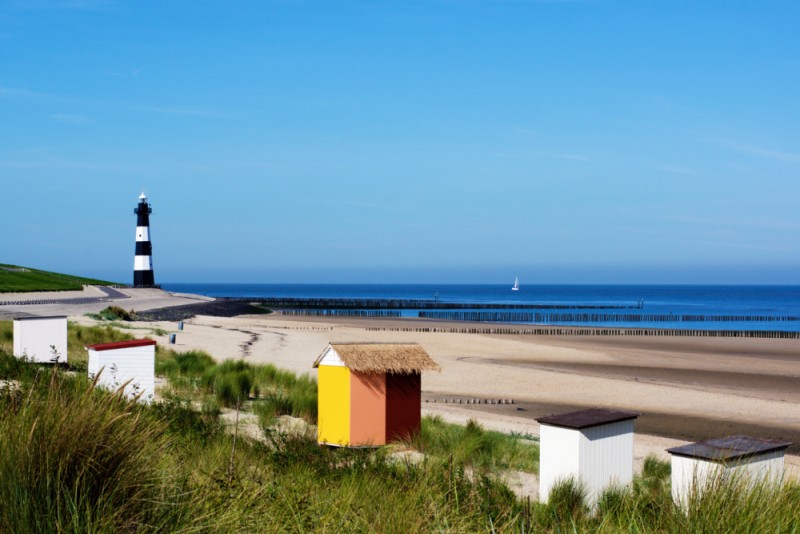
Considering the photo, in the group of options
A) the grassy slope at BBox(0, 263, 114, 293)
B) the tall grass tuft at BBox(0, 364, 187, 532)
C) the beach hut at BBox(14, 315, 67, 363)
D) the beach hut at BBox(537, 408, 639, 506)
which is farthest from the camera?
the grassy slope at BBox(0, 263, 114, 293)

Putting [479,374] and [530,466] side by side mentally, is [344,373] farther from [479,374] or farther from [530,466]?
[479,374]

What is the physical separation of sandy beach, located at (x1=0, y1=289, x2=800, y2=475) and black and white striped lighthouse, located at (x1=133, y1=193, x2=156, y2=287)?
34326 mm

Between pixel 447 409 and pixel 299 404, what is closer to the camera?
pixel 299 404

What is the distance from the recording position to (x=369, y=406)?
11.3 metres

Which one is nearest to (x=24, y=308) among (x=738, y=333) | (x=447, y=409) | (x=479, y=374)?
(x=479, y=374)

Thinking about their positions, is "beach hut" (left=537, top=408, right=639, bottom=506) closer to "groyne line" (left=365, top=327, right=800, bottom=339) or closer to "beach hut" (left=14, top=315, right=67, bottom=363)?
"beach hut" (left=14, top=315, right=67, bottom=363)

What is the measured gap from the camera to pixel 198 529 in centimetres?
428

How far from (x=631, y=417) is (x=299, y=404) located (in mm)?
6878

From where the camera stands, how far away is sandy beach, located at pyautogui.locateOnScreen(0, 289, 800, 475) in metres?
17.4

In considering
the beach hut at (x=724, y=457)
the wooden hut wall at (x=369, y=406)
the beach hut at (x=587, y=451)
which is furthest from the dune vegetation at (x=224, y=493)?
the wooden hut wall at (x=369, y=406)

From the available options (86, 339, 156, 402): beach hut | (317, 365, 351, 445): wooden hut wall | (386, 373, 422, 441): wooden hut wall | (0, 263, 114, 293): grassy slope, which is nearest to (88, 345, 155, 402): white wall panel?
(86, 339, 156, 402): beach hut

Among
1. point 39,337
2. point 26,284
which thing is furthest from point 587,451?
point 26,284

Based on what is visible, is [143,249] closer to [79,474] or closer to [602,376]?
[602,376]

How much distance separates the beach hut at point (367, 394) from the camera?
36.9 ft
